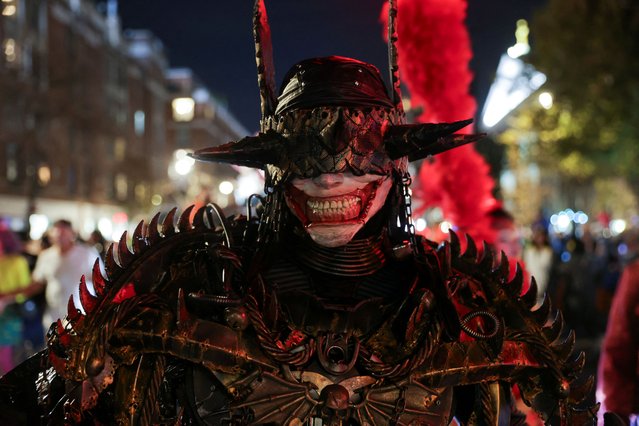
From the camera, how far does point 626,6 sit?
2088cm

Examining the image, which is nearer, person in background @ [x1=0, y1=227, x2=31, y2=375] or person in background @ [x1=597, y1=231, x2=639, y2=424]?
person in background @ [x1=597, y1=231, x2=639, y2=424]

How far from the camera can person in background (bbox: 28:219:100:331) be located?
7.62m

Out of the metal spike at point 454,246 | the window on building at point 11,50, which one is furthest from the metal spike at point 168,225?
the window on building at point 11,50

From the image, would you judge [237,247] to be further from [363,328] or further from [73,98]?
[73,98]

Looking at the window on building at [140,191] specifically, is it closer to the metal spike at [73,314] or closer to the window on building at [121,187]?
the window on building at [121,187]

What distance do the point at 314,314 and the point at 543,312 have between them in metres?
0.86

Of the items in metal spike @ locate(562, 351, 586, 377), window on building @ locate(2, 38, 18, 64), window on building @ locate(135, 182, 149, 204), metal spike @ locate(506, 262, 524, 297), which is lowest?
metal spike @ locate(562, 351, 586, 377)

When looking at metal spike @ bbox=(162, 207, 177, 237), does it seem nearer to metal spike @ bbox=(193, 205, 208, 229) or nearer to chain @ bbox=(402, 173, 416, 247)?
metal spike @ bbox=(193, 205, 208, 229)

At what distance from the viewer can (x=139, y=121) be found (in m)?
58.5

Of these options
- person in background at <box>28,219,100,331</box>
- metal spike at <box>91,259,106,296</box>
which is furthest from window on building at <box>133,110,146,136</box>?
metal spike at <box>91,259,106,296</box>

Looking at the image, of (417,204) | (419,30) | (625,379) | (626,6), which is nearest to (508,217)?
(417,204)

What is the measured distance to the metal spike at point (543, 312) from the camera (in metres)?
2.62

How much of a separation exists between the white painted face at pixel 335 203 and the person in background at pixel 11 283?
6.15 m

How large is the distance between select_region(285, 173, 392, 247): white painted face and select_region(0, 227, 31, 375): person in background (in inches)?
242
